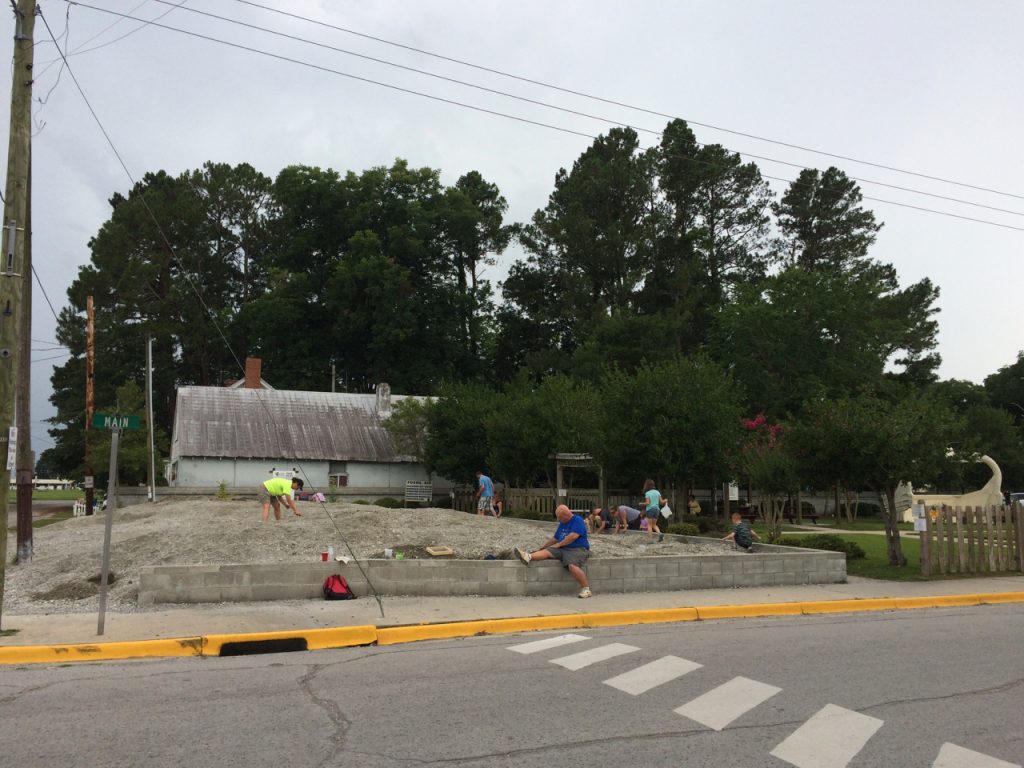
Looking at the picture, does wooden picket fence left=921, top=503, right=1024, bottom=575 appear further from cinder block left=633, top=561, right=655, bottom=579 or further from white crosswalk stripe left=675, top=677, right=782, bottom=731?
white crosswalk stripe left=675, top=677, right=782, bottom=731

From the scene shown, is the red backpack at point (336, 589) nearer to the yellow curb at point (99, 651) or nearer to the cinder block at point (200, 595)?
the cinder block at point (200, 595)

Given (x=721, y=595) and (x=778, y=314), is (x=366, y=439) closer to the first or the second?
(x=778, y=314)

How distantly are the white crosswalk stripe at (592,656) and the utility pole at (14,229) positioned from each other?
6.72 m

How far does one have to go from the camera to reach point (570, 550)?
1341 centimetres

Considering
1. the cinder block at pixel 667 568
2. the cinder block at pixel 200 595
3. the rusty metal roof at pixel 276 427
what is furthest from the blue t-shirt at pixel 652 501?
the rusty metal roof at pixel 276 427

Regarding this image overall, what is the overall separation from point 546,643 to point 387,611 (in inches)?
109

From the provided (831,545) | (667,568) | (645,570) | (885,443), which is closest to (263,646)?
(645,570)

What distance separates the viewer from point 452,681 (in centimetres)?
758

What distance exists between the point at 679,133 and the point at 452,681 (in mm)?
59159

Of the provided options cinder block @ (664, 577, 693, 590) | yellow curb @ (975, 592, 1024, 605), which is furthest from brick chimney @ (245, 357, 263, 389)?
yellow curb @ (975, 592, 1024, 605)

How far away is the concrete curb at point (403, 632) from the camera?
888 cm

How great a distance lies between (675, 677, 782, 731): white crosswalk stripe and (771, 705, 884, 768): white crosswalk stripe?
19.9 inches

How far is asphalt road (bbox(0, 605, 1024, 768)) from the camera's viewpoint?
5.45 meters

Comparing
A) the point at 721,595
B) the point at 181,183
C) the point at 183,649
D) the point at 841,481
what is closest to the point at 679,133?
the point at 181,183
